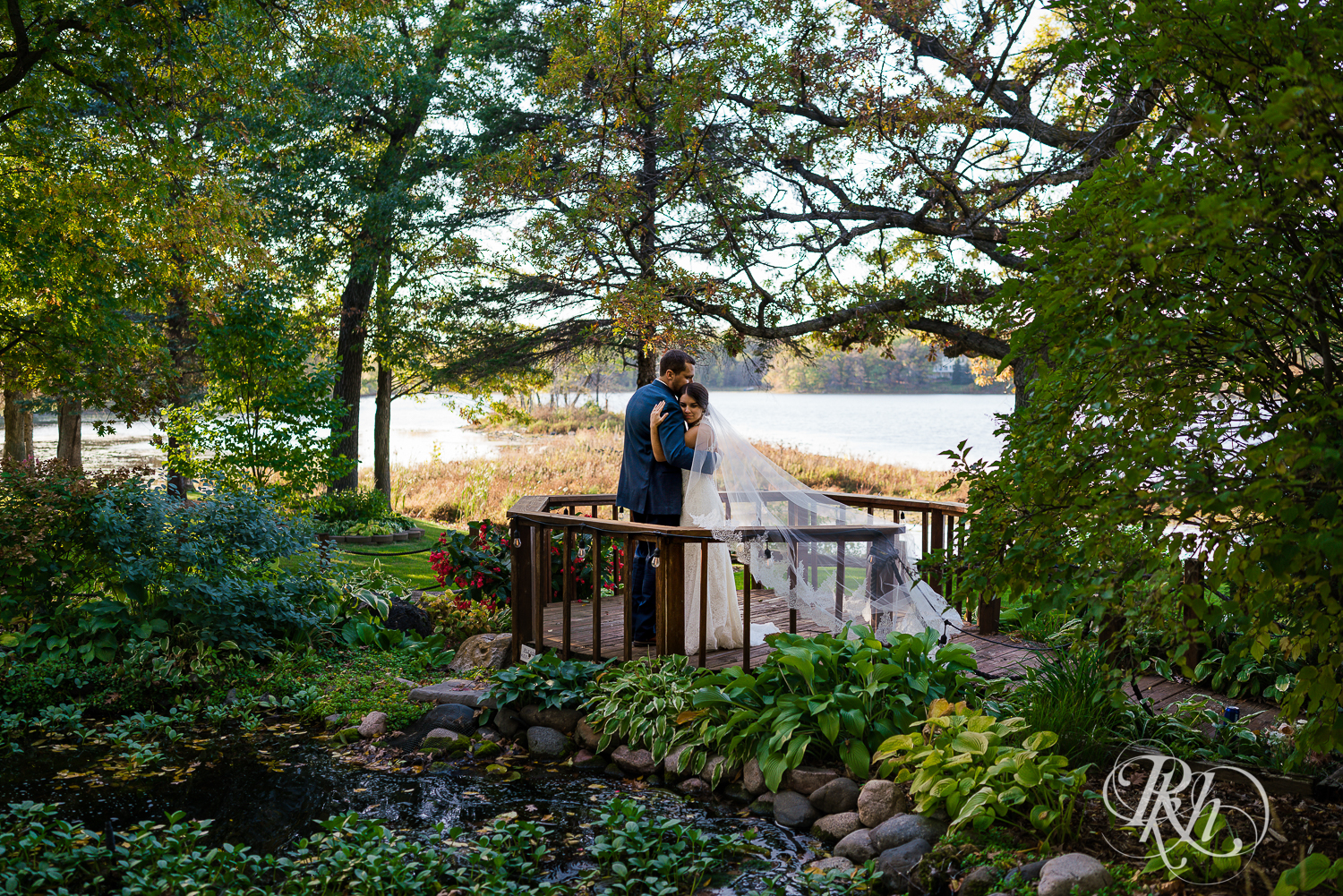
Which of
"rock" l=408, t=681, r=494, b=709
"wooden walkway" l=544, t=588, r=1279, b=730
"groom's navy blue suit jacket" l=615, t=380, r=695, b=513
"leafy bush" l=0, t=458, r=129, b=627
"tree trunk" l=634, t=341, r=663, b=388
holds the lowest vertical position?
"rock" l=408, t=681, r=494, b=709

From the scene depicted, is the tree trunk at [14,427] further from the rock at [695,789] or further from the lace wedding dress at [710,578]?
the rock at [695,789]

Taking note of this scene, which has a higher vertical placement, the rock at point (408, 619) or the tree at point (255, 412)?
the tree at point (255, 412)

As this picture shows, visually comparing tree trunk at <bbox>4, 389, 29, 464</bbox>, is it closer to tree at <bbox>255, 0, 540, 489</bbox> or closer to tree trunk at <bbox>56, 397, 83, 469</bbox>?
tree trunk at <bbox>56, 397, 83, 469</bbox>

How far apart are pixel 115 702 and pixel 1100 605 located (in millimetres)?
5865

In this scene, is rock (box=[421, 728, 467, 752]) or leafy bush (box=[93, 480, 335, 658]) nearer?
rock (box=[421, 728, 467, 752])

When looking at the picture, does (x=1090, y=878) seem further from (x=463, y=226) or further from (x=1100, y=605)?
(x=463, y=226)

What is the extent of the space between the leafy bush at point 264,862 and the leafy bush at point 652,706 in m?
0.98

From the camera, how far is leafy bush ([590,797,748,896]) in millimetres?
3512

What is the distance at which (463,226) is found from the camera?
48.4 ft

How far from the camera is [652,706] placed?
193 inches

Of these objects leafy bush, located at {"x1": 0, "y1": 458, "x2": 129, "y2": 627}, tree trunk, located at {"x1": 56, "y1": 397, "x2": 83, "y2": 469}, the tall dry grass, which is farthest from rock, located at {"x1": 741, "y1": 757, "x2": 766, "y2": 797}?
tree trunk, located at {"x1": 56, "y1": 397, "x2": 83, "y2": 469}

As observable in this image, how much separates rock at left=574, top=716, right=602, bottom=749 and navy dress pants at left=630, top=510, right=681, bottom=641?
37.3 inches

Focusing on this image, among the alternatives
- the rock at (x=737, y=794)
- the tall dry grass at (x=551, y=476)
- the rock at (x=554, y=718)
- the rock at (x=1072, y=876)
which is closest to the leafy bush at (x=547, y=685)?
the rock at (x=554, y=718)

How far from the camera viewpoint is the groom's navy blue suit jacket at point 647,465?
18.7 ft
